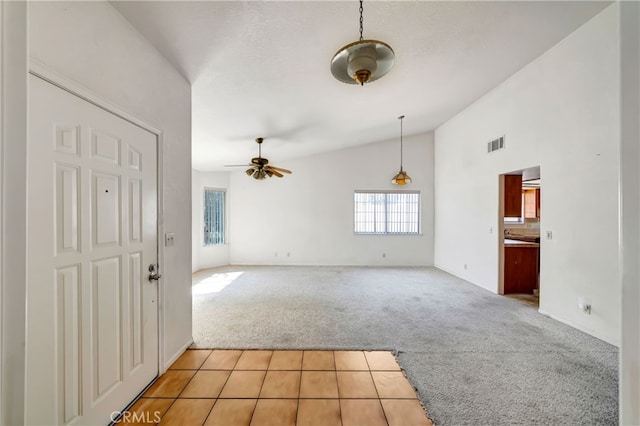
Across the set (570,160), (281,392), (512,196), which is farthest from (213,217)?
(570,160)

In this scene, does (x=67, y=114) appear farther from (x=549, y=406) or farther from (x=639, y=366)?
(x=549, y=406)

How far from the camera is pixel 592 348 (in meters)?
2.47

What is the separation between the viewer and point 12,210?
0.47 metres

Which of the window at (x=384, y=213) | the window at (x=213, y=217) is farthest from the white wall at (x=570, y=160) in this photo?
the window at (x=213, y=217)

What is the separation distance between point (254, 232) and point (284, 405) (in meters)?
5.24

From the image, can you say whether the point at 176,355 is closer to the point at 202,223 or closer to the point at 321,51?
the point at 321,51

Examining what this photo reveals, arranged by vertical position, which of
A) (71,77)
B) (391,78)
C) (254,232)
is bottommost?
(254,232)

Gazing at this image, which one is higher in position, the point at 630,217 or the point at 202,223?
the point at 630,217

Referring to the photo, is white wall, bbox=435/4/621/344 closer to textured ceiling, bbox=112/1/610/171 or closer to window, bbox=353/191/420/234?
textured ceiling, bbox=112/1/610/171

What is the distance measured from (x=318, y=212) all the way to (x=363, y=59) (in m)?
5.04

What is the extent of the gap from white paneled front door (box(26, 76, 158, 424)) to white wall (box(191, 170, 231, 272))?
425 centimetres

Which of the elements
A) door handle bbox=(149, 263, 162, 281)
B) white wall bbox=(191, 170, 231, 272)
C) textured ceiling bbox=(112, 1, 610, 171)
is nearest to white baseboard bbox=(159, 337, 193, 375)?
door handle bbox=(149, 263, 162, 281)

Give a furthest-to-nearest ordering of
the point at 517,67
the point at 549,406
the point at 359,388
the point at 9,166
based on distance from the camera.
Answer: the point at 517,67, the point at 359,388, the point at 549,406, the point at 9,166

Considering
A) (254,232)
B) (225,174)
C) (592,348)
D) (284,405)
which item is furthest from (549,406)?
(225,174)
